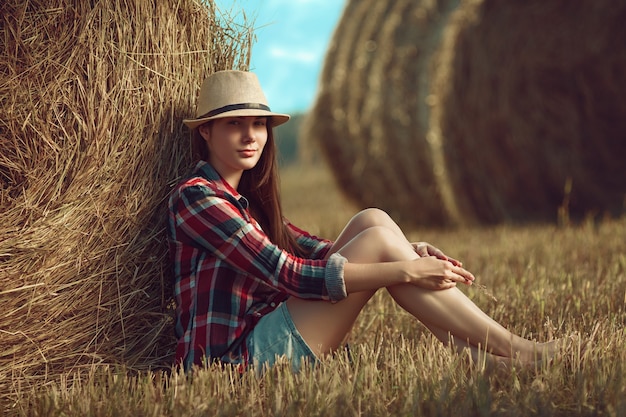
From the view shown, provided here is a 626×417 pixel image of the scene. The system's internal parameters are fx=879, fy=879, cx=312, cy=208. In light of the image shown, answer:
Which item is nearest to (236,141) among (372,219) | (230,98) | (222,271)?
(230,98)

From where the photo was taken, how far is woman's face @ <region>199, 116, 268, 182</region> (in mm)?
3023

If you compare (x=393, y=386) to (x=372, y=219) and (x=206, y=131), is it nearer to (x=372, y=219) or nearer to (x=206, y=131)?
(x=372, y=219)

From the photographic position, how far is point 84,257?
296cm

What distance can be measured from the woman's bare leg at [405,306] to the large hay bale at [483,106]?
169 inches

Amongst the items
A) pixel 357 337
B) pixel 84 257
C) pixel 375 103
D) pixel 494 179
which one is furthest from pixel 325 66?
pixel 84 257

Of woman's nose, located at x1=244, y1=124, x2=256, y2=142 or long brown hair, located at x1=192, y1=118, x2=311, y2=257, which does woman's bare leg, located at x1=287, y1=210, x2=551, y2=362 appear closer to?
long brown hair, located at x1=192, y1=118, x2=311, y2=257

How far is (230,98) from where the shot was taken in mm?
2986

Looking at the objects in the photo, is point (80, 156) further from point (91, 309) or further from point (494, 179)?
point (494, 179)

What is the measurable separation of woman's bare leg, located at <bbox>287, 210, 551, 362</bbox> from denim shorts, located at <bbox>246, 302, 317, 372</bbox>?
0.03 meters

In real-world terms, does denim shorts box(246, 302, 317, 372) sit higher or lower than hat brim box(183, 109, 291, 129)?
lower

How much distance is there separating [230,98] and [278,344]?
2.77 ft

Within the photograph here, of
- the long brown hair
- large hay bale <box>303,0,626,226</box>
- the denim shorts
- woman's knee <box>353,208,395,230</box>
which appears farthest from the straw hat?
large hay bale <box>303,0,626,226</box>

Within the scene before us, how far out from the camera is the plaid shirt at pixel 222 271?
2.81 metres

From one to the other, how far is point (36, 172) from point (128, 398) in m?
0.84
